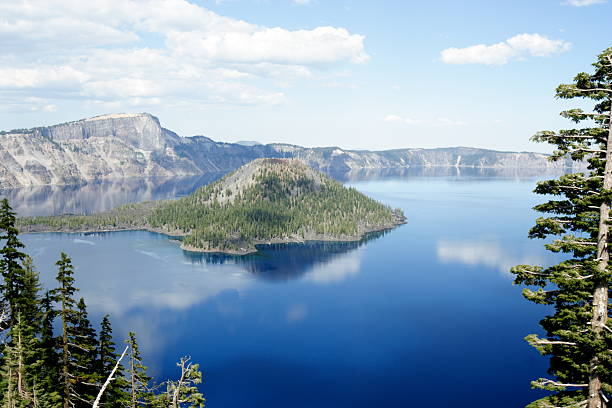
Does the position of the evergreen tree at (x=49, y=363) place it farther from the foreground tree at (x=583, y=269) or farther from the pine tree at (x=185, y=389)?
the foreground tree at (x=583, y=269)

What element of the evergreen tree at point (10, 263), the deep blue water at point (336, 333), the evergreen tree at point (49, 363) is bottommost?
the deep blue water at point (336, 333)

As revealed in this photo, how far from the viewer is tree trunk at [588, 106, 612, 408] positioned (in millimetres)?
23938

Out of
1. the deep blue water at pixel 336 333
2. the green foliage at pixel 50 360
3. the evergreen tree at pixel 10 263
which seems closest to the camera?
the green foliage at pixel 50 360

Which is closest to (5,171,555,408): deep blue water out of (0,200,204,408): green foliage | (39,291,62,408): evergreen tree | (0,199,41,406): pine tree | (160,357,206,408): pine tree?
(39,291,62,408): evergreen tree

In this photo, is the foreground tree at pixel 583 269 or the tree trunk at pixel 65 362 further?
the tree trunk at pixel 65 362

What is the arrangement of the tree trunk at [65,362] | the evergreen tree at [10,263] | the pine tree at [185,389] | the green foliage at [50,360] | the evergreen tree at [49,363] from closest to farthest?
the pine tree at [185,389] < the green foliage at [50,360] < the tree trunk at [65,362] < the evergreen tree at [10,263] < the evergreen tree at [49,363]

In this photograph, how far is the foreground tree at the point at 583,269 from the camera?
2398 cm

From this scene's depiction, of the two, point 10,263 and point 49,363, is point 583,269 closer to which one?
point 10,263

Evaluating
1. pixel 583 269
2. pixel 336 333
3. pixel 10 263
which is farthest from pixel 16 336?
pixel 336 333

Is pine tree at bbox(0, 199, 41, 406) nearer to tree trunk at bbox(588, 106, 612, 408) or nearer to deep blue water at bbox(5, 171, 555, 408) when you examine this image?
tree trunk at bbox(588, 106, 612, 408)

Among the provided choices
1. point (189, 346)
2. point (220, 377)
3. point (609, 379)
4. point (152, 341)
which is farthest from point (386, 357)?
point (609, 379)

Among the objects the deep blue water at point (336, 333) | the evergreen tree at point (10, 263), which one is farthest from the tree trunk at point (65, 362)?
the deep blue water at point (336, 333)

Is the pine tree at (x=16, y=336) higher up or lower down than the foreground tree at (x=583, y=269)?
lower down

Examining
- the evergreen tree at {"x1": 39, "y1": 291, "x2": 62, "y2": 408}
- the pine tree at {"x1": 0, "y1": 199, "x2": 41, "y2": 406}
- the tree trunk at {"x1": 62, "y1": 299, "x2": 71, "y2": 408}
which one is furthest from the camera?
the evergreen tree at {"x1": 39, "y1": 291, "x2": 62, "y2": 408}
